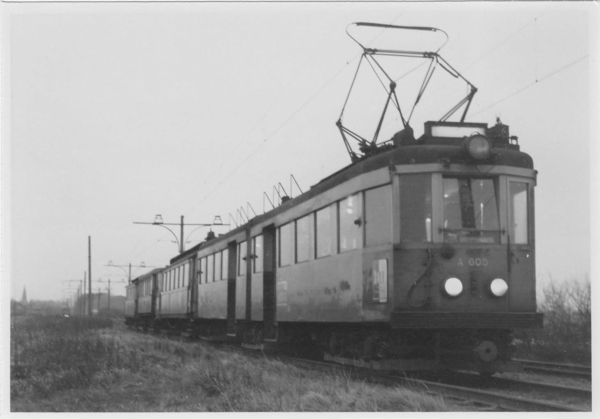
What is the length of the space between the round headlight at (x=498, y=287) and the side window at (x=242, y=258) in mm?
7731

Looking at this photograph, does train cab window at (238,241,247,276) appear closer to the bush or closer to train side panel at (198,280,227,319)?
train side panel at (198,280,227,319)

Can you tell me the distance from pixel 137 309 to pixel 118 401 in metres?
33.1

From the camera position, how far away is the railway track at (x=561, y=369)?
10.4 metres

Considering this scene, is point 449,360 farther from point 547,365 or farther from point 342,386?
point 547,365

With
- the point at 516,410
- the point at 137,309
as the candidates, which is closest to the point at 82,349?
the point at 516,410

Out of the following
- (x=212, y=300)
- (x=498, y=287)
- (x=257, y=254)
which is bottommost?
(x=212, y=300)

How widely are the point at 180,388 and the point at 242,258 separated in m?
7.17

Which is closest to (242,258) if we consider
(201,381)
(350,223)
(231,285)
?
(231,285)

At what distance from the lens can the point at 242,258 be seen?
16.5m

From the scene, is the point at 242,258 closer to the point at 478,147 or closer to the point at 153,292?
the point at 478,147

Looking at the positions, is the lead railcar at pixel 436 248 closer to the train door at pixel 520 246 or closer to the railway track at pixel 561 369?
the train door at pixel 520 246

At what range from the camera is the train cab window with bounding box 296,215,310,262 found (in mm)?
12164

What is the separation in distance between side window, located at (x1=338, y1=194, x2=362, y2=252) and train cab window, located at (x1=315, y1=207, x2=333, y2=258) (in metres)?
0.46

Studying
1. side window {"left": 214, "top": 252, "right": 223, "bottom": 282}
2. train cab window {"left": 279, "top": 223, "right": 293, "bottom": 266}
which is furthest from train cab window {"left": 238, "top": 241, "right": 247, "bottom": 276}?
train cab window {"left": 279, "top": 223, "right": 293, "bottom": 266}
